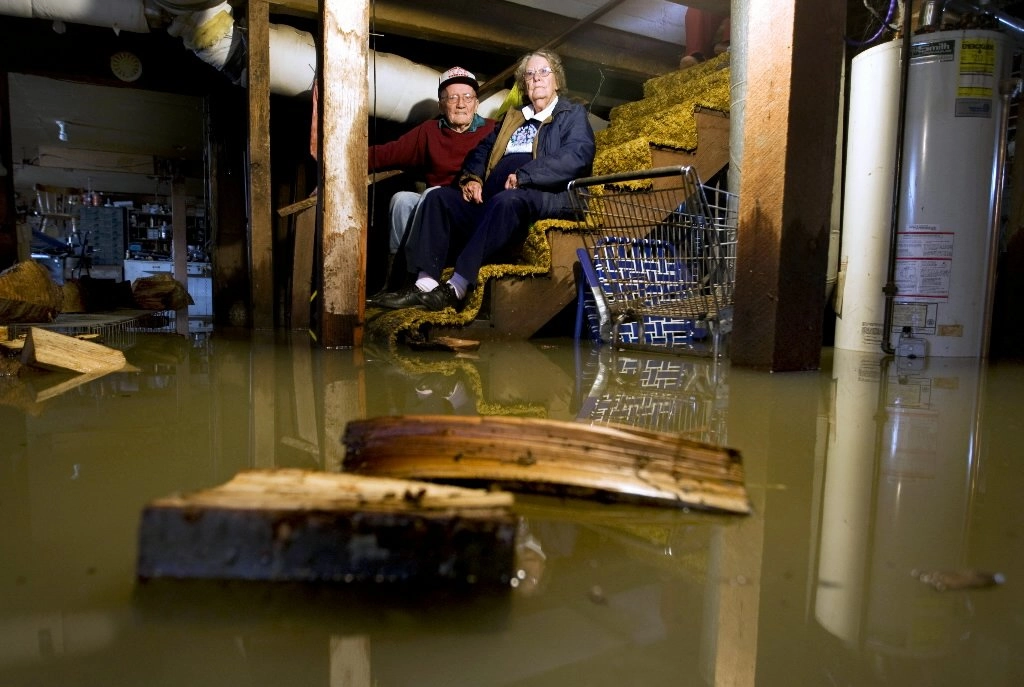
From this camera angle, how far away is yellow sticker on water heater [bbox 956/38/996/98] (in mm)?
2723

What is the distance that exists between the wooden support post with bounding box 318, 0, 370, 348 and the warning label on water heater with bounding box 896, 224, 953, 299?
2.40 m

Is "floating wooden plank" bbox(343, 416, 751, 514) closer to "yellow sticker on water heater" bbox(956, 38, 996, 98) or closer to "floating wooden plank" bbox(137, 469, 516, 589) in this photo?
"floating wooden plank" bbox(137, 469, 516, 589)

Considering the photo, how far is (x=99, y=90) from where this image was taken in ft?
23.2

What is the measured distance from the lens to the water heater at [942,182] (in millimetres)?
2762

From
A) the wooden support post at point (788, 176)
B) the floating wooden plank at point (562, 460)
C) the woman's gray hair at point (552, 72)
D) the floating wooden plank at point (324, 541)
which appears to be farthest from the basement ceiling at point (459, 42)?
the floating wooden plank at point (324, 541)

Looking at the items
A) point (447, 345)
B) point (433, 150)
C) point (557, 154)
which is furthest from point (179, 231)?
point (447, 345)

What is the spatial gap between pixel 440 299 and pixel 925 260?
230 centimetres

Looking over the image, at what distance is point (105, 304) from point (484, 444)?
19.1 feet

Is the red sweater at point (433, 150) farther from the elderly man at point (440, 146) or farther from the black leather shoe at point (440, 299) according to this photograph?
the black leather shoe at point (440, 299)

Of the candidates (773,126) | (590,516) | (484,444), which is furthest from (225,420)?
(773,126)

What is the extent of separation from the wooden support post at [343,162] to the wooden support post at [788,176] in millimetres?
1611

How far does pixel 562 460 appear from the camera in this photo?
2.73ft

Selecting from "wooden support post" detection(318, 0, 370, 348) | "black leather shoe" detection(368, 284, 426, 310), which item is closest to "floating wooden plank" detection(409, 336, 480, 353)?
"wooden support post" detection(318, 0, 370, 348)

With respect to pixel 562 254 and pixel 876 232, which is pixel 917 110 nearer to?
pixel 876 232
